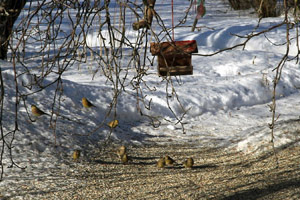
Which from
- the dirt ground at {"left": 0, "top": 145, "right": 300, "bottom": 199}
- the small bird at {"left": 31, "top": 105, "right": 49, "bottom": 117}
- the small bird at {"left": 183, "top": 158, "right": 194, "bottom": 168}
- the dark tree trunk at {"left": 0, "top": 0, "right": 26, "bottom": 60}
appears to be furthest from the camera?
the small bird at {"left": 31, "top": 105, "right": 49, "bottom": 117}

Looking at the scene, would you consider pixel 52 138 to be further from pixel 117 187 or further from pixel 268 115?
A: pixel 268 115

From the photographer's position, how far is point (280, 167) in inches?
132

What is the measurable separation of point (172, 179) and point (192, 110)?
6.48 feet

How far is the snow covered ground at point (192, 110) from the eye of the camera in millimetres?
3801

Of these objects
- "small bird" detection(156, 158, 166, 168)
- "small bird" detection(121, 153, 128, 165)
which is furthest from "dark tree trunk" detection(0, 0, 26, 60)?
"small bird" detection(156, 158, 166, 168)

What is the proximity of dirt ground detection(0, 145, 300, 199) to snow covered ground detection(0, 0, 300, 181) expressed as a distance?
0.71ft

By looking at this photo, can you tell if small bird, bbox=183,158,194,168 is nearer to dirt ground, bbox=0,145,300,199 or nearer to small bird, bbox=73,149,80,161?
dirt ground, bbox=0,145,300,199

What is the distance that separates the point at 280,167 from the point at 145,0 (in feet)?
5.49

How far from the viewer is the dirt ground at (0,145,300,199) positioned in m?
2.91

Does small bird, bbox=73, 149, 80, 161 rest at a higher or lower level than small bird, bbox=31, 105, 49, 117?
lower

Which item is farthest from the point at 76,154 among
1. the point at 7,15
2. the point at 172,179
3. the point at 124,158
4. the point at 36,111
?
the point at 7,15

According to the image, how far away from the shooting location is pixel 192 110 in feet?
16.7

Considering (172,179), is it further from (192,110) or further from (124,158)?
(192,110)

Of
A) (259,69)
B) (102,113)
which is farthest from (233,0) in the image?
(102,113)
